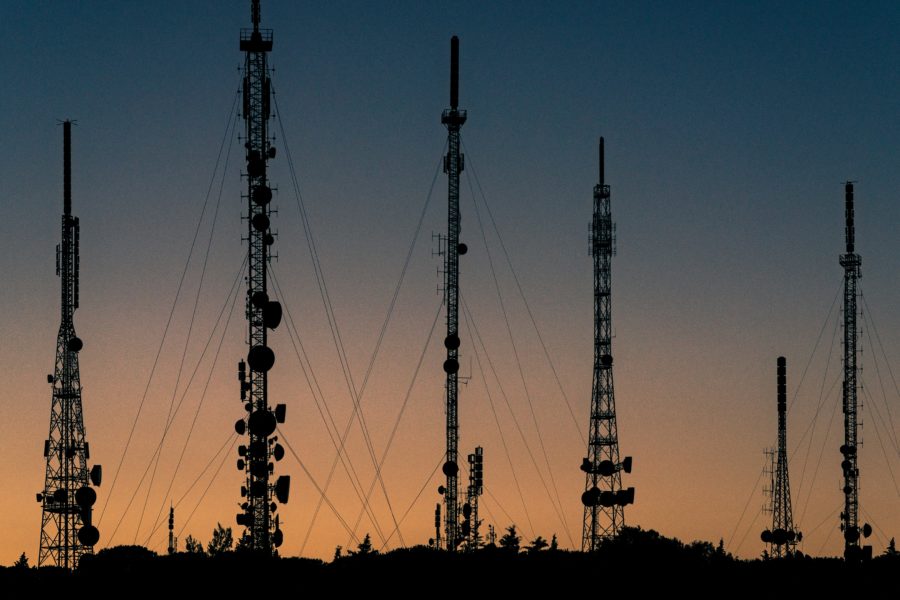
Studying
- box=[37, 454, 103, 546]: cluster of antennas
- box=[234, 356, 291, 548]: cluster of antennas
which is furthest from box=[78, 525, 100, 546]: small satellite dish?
box=[234, 356, 291, 548]: cluster of antennas

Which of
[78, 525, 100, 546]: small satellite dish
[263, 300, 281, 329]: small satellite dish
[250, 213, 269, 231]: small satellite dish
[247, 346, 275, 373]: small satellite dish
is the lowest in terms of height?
[78, 525, 100, 546]: small satellite dish

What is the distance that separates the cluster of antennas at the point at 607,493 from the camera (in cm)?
10469

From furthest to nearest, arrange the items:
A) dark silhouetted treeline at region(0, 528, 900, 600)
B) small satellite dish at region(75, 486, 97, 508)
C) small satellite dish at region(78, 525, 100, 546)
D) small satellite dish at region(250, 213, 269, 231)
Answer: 1. small satellite dish at region(75, 486, 97, 508)
2. small satellite dish at region(78, 525, 100, 546)
3. dark silhouetted treeline at region(0, 528, 900, 600)
4. small satellite dish at region(250, 213, 269, 231)

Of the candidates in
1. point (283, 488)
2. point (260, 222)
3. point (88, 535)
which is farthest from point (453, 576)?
point (88, 535)

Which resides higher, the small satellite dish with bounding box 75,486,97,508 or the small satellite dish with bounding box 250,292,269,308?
the small satellite dish with bounding box 250,292,269,308

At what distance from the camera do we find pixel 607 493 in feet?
345

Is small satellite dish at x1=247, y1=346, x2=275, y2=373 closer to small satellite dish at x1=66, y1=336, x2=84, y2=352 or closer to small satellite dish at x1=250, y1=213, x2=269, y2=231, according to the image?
small satellite dish at x1=250, y1=213, x2=269, y2=231

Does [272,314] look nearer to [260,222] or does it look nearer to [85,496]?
[260,222]

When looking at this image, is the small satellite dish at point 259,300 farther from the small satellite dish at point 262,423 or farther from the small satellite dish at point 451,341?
the small satellite dish at point 451,341

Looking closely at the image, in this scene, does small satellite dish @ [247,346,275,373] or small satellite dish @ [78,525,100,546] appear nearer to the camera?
small satellite dish @ [247,346,275,373]

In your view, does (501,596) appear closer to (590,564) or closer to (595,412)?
(590,564)

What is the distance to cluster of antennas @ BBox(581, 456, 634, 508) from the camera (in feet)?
343

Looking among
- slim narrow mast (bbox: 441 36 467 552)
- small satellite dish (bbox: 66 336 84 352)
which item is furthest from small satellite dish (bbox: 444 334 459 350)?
small satellite dish (bbox: 66 336 84 352)

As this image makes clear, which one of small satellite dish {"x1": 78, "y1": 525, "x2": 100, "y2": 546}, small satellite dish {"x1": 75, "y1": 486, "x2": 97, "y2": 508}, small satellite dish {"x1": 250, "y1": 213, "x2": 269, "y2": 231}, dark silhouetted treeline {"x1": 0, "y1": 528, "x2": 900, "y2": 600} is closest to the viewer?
small satellite dish {"x1": 250, "y1": 213, "x2": 269, "y2": 231}
